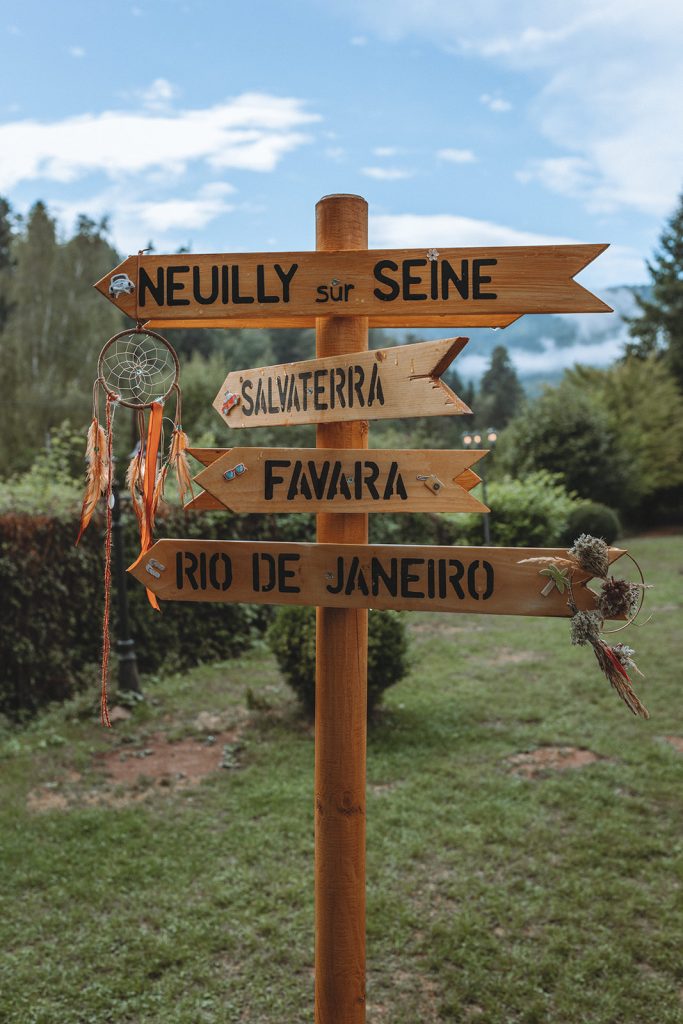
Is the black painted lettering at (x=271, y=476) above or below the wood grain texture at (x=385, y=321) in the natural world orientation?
below

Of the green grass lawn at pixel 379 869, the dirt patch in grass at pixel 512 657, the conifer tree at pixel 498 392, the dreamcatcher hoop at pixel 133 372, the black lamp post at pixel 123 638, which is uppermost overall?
the conifer tree at pixel 498 392

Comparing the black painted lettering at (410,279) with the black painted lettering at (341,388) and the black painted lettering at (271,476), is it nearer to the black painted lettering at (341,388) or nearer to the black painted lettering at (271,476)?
the black painted lettering at (341,388)

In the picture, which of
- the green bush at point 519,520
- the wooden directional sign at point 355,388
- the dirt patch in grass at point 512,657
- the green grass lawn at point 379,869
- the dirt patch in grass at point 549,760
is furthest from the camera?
the green bush at point 519,520

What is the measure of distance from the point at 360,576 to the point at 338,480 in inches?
10.6

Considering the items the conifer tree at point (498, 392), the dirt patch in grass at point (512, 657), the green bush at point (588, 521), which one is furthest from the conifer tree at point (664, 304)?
the dirt patch in grass at point (512, 657)

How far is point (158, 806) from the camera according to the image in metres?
5.26

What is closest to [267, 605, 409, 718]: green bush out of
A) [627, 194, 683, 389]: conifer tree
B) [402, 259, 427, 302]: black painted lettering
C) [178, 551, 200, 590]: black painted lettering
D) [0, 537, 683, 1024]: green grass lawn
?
[0, 537, 683, 1024]: green grass lawn

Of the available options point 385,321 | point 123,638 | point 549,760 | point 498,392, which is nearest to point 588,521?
point 549,760

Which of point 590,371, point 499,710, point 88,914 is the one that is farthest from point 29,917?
point 590,371

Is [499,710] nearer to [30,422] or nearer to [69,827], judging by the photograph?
[69,827]

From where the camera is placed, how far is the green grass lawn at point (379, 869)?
11.1ft

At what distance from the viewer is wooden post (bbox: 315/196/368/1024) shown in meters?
2.34

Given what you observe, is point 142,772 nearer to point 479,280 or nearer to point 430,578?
point 430,578

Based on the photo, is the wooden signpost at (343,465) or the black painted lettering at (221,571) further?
the black painted lettering at (221,571)
